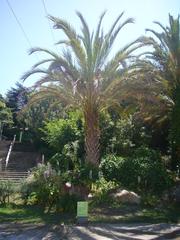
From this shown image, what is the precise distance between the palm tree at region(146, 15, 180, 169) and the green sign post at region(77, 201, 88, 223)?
9853 millimetres

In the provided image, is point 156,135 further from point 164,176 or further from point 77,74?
point 77,74

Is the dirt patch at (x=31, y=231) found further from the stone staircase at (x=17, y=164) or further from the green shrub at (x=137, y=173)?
the stone staircase at (x=17, y=164)

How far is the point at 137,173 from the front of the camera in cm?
1962

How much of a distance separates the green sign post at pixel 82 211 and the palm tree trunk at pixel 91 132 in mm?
6303

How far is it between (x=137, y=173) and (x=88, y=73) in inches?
203

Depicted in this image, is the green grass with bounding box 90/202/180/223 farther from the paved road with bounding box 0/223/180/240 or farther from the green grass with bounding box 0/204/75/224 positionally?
the green grass with bounding box 0/204/75/224

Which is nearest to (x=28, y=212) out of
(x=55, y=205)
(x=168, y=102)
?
(x=55, y=205)

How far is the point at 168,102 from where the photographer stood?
23.3m

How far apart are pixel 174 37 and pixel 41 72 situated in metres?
8.35

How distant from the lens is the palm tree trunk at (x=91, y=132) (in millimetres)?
19109

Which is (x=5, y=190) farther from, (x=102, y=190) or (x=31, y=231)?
(x=31, y=231)

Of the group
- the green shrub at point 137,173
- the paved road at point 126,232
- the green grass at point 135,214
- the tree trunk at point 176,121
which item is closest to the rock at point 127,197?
the green grass at point 135,214

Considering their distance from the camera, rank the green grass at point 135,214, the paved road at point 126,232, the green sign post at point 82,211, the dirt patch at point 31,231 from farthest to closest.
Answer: the green grass at point 135,214 < the green sign post at point 82,211 < the paved road at point 126,232 < the dirt patch at point 31,231

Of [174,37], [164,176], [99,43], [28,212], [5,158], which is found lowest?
[28,212]
